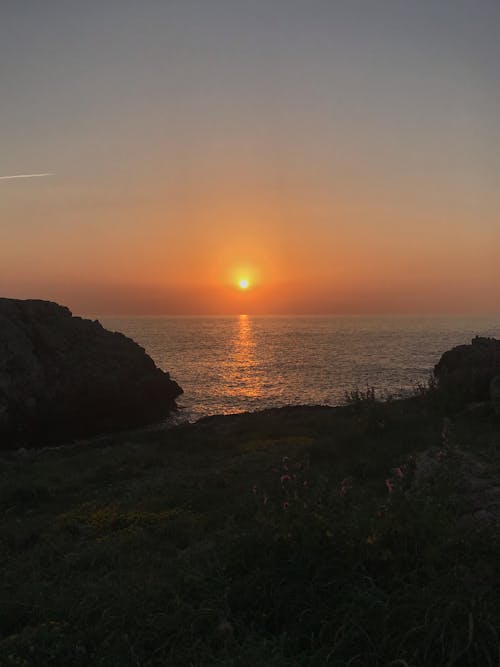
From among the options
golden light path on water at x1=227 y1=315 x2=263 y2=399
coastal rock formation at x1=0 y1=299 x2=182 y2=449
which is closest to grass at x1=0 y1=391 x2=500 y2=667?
coastal rock formation at x1=0 y1=299 x2=182 y2=449

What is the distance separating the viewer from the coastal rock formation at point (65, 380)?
35.5 m

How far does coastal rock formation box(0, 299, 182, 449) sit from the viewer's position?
3553 cm

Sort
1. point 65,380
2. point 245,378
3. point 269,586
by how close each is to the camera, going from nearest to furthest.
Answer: point 269,586
point 65,380
point 245,378

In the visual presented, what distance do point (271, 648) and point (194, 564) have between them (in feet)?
9.12

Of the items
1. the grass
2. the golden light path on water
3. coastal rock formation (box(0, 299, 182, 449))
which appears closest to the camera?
the grass

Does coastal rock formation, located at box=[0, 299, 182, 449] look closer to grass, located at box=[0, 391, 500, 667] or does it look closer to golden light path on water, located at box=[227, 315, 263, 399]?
golden light path on water, located at box=[227, 315, 263, 399]

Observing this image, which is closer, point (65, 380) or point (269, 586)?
point (269, 586)

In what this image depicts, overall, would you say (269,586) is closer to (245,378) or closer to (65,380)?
(65,380)

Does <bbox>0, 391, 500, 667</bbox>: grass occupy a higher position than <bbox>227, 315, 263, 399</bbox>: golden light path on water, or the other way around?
<bbox>0, 391, 500, 667</bbox>: grass

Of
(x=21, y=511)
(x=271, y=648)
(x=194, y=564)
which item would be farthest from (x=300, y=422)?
(x=271, y=648)

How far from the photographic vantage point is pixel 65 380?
A: 129 ft

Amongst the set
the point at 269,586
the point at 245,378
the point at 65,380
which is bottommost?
the point at 245,378

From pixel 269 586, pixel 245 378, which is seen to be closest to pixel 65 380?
pixel 245 378

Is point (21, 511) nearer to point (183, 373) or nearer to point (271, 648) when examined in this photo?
point (271, 648)
